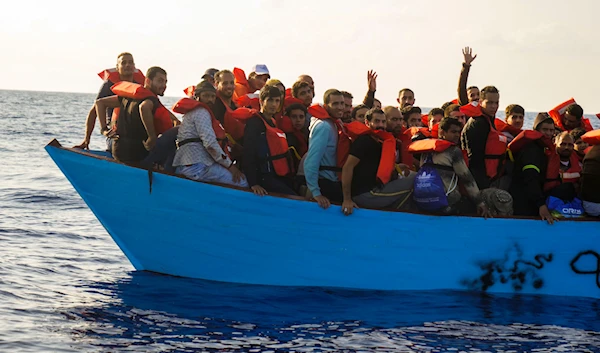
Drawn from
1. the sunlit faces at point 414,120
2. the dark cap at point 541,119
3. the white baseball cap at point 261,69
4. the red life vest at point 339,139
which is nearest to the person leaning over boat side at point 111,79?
the white baseball cap at point 261,69

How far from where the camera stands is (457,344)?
6805mm

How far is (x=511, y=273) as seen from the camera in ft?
26.2

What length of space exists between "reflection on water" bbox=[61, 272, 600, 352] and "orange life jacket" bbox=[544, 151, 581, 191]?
3.83ft

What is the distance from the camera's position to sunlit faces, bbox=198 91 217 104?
303 inches

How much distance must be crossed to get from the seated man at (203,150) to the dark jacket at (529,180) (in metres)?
2.68

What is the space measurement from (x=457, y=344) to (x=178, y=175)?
3.07 m

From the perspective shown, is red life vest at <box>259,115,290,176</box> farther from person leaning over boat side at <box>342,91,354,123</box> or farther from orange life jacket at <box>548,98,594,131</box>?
orange life jacket at <box>548,98,594,131</box>

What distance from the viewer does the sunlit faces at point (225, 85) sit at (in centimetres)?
822

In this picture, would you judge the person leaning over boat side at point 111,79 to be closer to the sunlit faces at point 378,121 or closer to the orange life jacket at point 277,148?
the orange life jacket at point 277,148

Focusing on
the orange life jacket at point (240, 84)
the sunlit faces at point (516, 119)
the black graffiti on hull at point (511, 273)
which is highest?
the orange life jacket at point (240, 84)

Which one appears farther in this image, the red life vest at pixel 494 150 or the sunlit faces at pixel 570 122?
the sunlit faces at pixel 570 122

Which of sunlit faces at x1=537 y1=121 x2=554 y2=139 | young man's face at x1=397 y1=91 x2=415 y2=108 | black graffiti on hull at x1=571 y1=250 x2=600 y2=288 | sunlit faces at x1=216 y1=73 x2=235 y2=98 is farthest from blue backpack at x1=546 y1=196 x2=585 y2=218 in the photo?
sunlit faces at x1=216 y1=73 x2=235 y2=98

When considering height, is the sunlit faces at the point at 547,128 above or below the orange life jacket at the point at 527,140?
above

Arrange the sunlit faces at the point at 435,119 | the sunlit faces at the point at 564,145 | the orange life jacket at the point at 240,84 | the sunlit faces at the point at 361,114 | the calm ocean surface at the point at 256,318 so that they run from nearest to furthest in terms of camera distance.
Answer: the calm ocean surface at the point at 256,318 → the sunlit faces at the point at 564,145 → the sunlit faces at the point at 361,114 → the sunlit faces at the point at 435,119 → the orange life jacket at the point at 240,84
